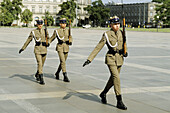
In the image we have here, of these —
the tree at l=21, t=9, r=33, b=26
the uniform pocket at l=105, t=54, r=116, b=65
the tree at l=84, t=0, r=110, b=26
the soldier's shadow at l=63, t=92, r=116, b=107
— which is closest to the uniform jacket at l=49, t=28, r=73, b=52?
the soldier's shadow at l=63, t=92, r=116, b=107

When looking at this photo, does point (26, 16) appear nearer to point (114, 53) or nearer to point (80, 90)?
point (80, 90)

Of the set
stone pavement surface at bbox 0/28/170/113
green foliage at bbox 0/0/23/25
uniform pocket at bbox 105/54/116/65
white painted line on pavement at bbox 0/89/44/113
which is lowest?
stone pavement surface at bbox 0/28/170/113

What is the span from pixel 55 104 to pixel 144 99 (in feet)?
6.73

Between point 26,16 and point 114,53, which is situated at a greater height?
point 26,16

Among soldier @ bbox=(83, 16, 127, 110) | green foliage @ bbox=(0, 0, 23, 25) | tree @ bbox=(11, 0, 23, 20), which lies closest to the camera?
soldier @ bbox=(83, 16, 127, 110)

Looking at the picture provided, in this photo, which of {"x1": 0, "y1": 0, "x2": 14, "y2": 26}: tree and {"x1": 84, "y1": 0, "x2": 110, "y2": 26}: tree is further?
{"x1": 84, "y1": 0, "x2": 110, "y2": 26}: tree

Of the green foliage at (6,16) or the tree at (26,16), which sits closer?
the green foliage at (6,16)

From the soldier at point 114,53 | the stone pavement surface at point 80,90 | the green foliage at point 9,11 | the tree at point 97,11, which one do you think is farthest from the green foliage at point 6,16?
the soldier at point 114,53

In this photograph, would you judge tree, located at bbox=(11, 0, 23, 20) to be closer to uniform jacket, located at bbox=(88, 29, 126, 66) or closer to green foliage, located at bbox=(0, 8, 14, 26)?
green foliage, located at bbox=(0, 8, 14, 26)

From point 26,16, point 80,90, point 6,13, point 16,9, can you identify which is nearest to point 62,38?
point 80,90

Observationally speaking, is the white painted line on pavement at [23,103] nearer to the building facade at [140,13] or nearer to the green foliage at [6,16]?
the green foliage at [6,16]

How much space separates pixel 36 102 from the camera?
8055 mm

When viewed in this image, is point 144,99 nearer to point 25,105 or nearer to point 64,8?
point 25,105

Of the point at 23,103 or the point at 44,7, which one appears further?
the point at 44,7
